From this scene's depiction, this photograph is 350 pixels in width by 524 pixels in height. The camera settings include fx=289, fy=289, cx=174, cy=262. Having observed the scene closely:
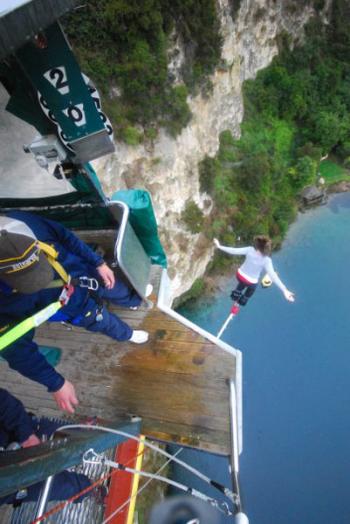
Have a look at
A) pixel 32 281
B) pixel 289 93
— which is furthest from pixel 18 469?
pixel 289 93

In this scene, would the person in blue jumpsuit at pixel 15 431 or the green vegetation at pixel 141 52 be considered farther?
the green vegetation at pixel 141 52

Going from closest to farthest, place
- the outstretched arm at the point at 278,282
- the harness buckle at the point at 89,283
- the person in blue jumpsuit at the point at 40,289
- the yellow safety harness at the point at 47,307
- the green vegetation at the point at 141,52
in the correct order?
1. the yellow safety harness at the point at 47,307
2. the person in blue jumpsuit at the point at 40,289
3. the harness buckle at the point at 89,283
4. the outstretched arm at the point at 278,282
5. the green vegetation at the point at 141,52

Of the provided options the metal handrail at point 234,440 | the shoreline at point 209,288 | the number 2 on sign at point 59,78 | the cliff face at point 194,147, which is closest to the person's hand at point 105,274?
the number 2 on sign at point 59,78

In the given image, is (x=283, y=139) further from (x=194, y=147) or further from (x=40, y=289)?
(x=40, y=289)

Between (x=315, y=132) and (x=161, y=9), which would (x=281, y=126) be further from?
(x=161, y=9)

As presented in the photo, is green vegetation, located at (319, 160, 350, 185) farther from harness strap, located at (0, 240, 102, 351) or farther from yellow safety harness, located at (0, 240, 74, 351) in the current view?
yellow safety harness, located at (0, 240, 74, 351)

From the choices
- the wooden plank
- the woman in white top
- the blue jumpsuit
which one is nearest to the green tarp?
the blue jumpsuit

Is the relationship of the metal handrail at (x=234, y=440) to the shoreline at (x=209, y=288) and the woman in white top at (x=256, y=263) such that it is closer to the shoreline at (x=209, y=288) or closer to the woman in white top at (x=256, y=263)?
the woman in white top at (x=256, y=263)
